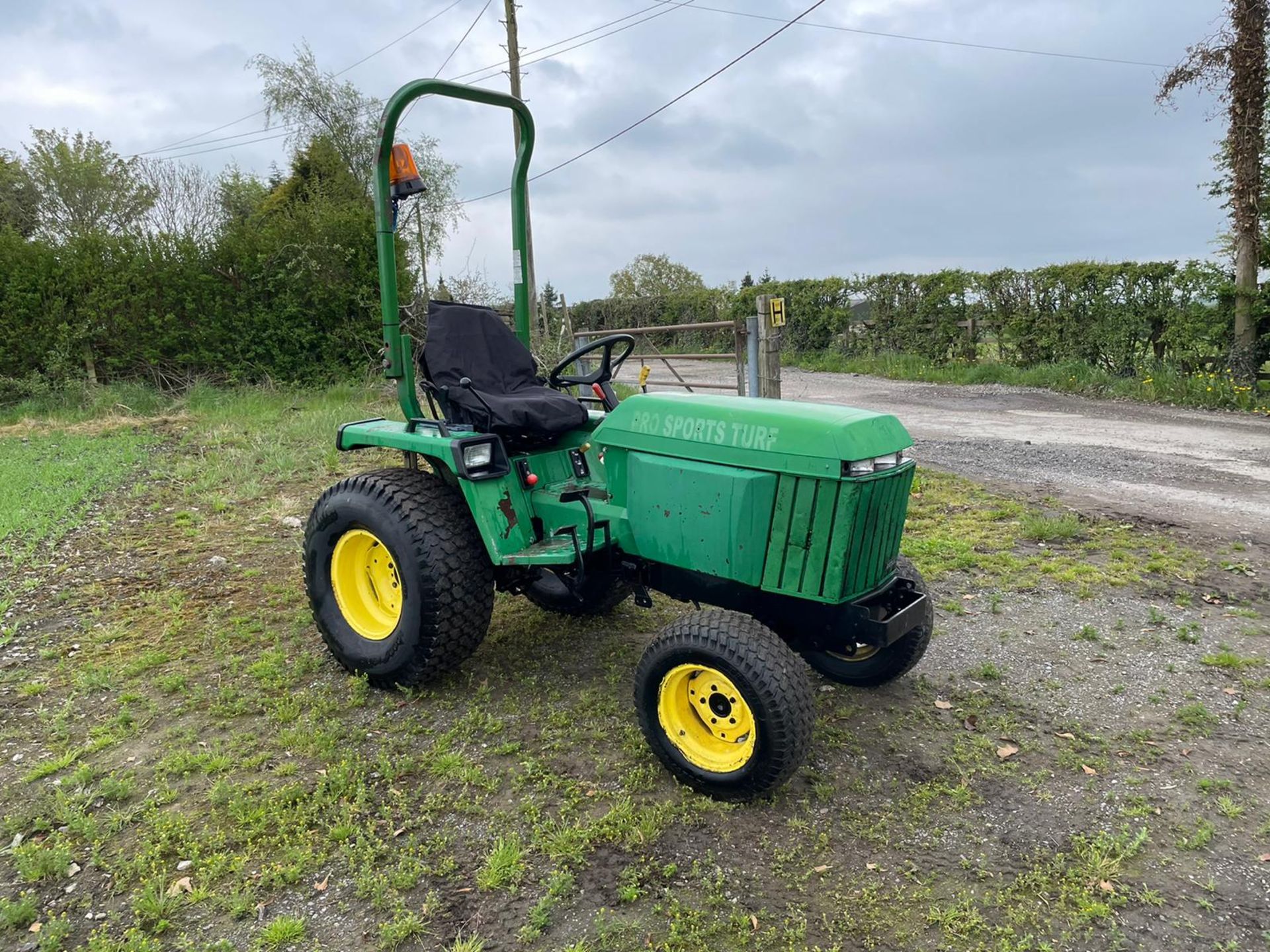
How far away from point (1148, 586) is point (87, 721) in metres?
4.81

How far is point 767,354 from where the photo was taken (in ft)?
24.7

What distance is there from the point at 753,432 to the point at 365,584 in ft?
6.11

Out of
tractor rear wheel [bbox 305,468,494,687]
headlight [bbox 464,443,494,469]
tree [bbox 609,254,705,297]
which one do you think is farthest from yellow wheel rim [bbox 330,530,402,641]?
tree [bbox 609,254,705,297]

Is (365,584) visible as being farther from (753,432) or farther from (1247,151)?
(1247,151)

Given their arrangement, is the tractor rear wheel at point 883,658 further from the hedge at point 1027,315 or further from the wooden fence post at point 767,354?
the hedge at point 1027,315

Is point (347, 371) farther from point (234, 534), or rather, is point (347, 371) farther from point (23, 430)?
point (234, 534)

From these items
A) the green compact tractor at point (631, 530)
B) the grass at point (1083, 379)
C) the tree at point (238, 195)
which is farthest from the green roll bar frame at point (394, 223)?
the tree at point (238, 195)

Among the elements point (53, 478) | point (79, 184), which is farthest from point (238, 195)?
point (53, 478)

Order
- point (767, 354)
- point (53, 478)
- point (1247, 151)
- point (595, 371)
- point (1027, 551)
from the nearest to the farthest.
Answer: point (595, 371) < point (1027, 551) < point (53, 478) < point (767, 354) < point (1247, 151)

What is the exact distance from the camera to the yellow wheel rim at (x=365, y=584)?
135 inches

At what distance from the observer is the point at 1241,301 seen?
33.0 feet

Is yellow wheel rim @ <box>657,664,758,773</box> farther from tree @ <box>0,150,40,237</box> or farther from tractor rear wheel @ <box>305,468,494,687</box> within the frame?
tree @ <box>0,150,40,237</box>

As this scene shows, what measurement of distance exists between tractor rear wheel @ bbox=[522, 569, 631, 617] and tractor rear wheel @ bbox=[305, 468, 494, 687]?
1.25 ft

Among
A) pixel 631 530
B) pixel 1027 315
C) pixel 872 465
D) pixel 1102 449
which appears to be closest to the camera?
pixel 872 465
